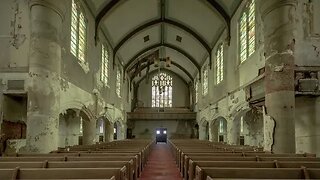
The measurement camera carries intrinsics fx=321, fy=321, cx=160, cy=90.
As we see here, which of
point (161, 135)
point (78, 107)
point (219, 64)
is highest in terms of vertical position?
point (219, 64)

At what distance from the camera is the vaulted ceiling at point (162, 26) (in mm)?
16375

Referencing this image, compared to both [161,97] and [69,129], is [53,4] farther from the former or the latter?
[161,97]

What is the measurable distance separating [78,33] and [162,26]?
9469 millimetres

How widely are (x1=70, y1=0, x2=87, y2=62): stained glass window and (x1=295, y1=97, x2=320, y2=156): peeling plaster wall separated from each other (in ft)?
27.8

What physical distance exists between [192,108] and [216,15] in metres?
17.4

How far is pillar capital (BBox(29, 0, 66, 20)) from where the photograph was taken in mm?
9273

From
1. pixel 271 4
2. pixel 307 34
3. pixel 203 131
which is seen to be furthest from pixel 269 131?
pixel 203 131

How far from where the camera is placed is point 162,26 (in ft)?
72.8

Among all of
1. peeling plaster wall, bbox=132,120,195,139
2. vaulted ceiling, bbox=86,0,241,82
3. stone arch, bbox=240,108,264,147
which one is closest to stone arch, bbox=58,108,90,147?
vaulted ceiling, bbox=86,0,241,82

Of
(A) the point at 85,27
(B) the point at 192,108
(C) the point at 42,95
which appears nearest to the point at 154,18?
(A) the point at 85,27

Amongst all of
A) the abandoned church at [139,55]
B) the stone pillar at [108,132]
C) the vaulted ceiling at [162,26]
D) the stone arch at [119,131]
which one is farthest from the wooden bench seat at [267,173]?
the stone arch at [119,131]

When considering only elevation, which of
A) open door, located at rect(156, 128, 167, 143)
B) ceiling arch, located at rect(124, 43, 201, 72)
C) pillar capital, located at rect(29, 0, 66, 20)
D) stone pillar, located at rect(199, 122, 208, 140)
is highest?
ceiling arch, located at rect(124, 43, 201, 72)

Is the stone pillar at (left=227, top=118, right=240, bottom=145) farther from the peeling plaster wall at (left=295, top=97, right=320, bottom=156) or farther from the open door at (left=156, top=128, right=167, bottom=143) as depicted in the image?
the open door at (left=156, top=128, right=167, bottom=143)

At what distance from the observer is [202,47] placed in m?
22.8
